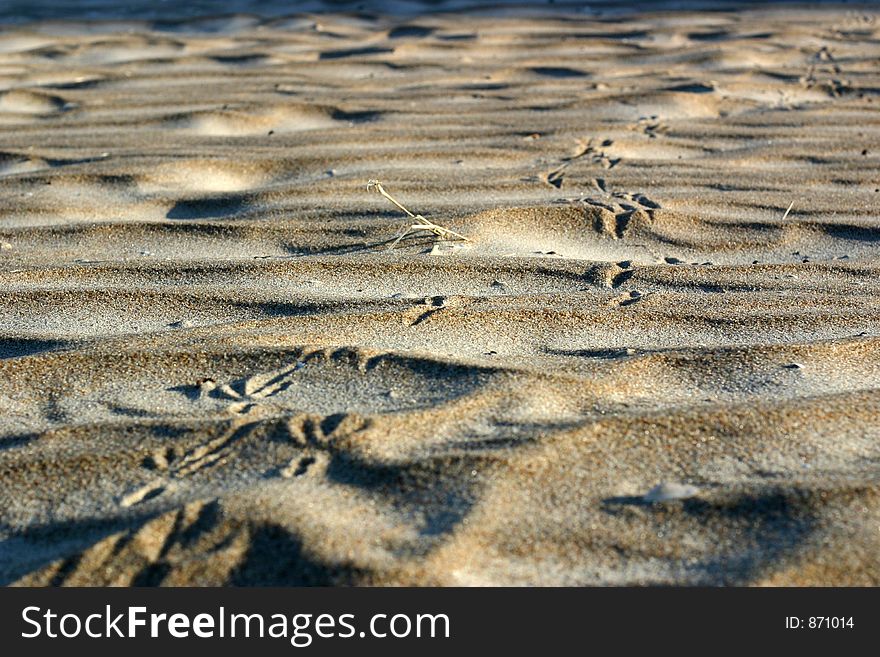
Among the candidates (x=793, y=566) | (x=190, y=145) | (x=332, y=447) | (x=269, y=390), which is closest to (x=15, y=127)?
(x=190, y=145)

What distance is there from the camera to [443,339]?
193cm

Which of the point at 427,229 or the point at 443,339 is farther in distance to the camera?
the point at 427,229

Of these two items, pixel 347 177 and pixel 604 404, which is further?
pixel 347 177

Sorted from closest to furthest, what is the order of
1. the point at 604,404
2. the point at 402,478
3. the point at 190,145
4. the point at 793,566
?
the point at 793,566 < the point at 402,478 < the point at 604,404 < the point at 190,145

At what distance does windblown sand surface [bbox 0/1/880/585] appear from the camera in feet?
4.41

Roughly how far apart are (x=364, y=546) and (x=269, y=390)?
→ 476mm

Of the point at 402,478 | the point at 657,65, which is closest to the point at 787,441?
the point at 402,478

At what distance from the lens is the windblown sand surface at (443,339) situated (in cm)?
134

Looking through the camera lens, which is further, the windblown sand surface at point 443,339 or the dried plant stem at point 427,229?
the dried plant stem at point 427,229

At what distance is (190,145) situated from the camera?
335cm

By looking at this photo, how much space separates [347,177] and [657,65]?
2121 mm

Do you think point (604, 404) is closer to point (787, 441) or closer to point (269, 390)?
point (787, 441)

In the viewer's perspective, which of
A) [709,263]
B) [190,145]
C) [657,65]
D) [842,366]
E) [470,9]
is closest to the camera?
[842,366]

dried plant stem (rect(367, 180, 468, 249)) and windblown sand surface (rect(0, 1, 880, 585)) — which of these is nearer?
windblown sand surface (rect(0, 1, 880, 585))
